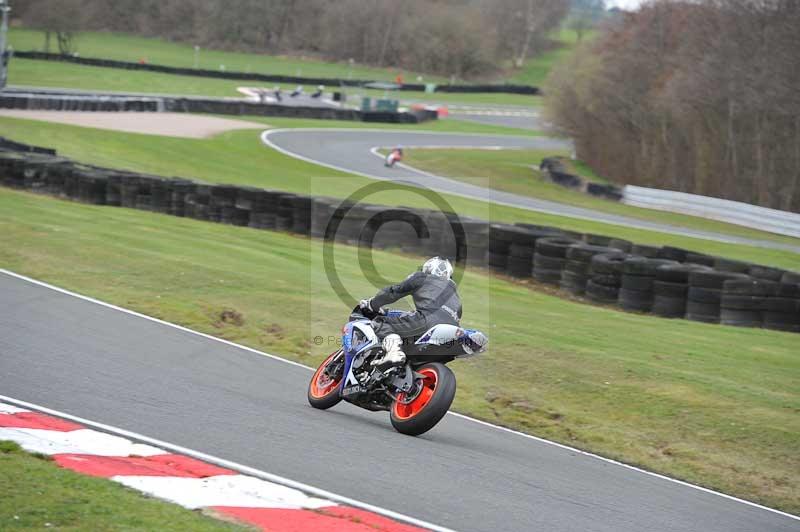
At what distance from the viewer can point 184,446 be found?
733 cm

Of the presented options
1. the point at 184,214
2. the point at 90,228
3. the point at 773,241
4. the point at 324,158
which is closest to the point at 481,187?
the point at 324,158

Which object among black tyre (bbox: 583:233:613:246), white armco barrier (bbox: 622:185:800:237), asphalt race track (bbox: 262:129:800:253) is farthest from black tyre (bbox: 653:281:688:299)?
white armco barrier (bbox: 622:185:800:237)

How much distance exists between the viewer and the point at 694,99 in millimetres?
39156

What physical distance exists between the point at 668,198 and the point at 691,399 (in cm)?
2780

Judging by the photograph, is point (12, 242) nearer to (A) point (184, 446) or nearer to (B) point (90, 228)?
(B) point (90, 228)

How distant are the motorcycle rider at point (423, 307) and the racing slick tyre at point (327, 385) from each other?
653 millimetres

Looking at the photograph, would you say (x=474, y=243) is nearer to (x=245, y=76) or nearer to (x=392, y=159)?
(x=392, y=159)

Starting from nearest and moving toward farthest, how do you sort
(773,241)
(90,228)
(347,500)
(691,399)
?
(347,500) < (691,399) < (90,228) < (773,241)

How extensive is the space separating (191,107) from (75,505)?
164ft

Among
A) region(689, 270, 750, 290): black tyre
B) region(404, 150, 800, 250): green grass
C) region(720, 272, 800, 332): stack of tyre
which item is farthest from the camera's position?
region(404, 150, 800, 250): green grass

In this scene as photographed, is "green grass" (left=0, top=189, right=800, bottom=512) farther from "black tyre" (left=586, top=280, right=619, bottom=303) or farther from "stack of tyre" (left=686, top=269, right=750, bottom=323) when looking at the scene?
"stack of tyre" (left=686, top=269, right=750, bottom=323)

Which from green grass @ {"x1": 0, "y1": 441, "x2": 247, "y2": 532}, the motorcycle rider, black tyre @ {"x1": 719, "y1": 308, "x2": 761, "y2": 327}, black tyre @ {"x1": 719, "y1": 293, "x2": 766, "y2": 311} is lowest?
black tyre @ {"x1": 719, "y1": 308, "x2": 761, "y2": 327}

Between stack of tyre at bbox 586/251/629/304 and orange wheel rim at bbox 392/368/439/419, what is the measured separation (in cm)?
880

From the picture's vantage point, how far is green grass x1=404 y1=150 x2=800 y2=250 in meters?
33.8
